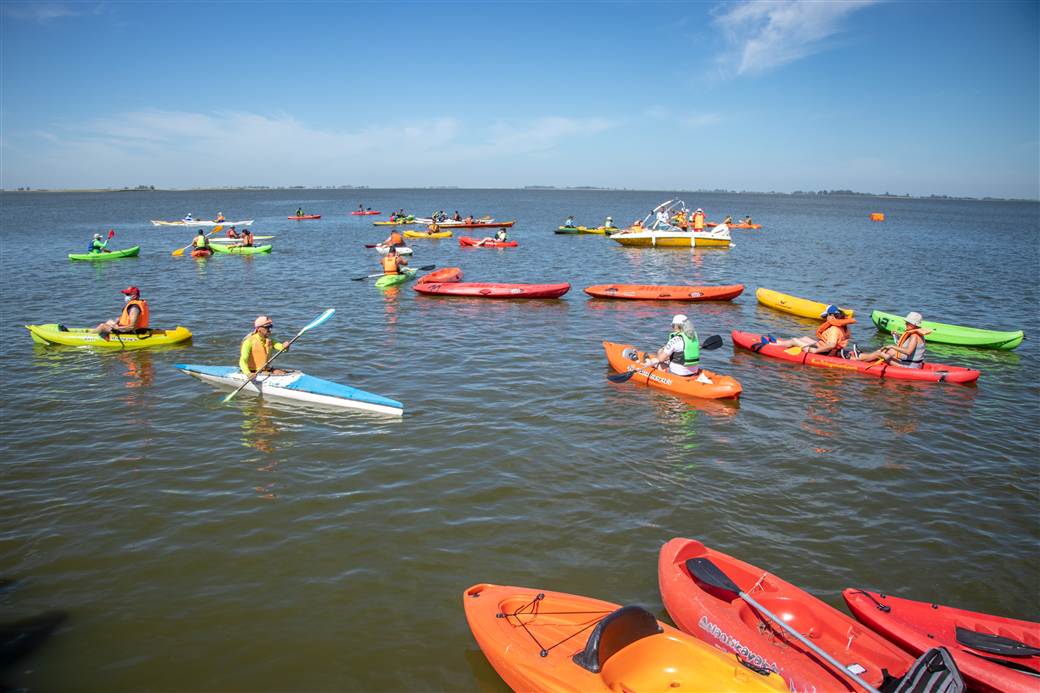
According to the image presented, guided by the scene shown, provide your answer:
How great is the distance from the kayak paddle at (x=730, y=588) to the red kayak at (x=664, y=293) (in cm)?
1749

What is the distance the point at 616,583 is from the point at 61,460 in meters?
9.38

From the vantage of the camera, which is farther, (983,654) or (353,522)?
(353,522)

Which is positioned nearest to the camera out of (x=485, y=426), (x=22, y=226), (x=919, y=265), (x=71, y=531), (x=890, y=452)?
(x=71, y=531)

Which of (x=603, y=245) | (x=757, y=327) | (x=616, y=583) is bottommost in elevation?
(x=616, y=583)

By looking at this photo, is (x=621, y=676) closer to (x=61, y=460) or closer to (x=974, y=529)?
(x=974, y=529)

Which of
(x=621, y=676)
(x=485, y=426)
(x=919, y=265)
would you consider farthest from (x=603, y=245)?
(x=621, y=676)

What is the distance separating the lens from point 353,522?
8.42 m

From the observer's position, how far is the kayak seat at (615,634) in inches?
199

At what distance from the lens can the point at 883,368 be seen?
48.0 feet

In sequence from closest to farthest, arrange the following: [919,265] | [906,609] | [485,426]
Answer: [906,609], [485,426], [919,265]

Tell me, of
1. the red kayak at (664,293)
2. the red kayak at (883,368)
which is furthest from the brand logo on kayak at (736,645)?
the red kayak at (664,293)

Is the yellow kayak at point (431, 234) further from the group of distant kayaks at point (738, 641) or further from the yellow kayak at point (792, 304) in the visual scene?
the group of distant kayaks at point (738, 641)

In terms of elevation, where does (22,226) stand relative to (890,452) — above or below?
above

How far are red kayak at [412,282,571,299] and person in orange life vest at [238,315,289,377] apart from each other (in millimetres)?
11302
